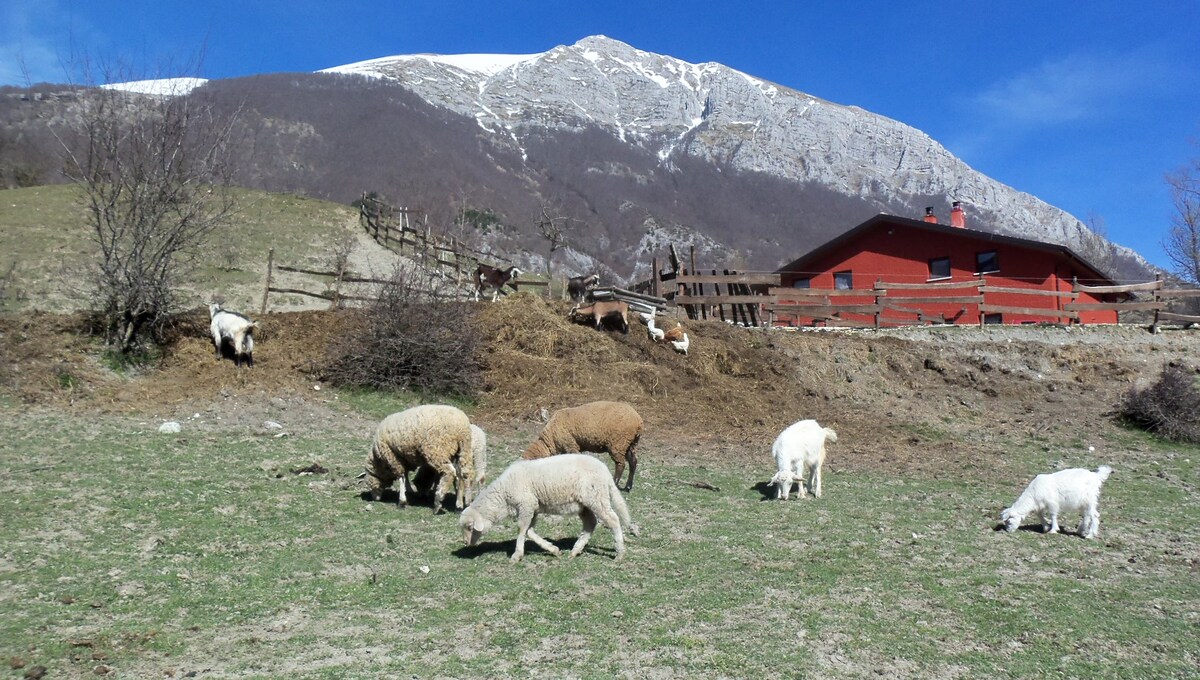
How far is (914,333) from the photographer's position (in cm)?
2681

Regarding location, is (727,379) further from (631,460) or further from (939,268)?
(939,268)

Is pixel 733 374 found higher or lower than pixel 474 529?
higher

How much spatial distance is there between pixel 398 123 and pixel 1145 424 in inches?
4962

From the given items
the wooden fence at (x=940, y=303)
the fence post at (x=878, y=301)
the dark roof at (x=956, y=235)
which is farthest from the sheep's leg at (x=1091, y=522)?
the dark roof at (x=956, y=235)

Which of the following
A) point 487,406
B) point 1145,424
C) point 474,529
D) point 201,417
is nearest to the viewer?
point 474,529

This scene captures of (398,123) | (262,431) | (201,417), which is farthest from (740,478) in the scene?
(398,123)

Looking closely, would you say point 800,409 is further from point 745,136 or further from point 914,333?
point 745,136

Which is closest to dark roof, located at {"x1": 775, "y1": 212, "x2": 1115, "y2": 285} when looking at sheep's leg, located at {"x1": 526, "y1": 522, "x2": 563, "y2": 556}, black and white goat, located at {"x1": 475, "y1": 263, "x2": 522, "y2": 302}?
black and white goat, located at {"x1": 475, "y1": 263, "x2": 522, "y2": 302}

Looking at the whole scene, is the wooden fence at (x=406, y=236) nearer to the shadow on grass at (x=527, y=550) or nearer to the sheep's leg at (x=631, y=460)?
the sheep's leg at (x=631, y=460)

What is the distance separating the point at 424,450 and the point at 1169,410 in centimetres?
1952

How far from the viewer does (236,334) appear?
18.5 m

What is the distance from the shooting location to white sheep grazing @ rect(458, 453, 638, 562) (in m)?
8.65

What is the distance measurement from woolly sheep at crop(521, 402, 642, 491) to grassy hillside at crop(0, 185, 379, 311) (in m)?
13.7

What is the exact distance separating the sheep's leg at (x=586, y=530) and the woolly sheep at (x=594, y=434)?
295 cm
